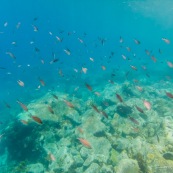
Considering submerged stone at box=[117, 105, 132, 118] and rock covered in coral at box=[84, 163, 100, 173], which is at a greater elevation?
submerged stone at box=[117, 105, 132, 118]

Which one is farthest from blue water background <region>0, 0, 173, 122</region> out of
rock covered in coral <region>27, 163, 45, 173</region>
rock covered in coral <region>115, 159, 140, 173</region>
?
rock covered in coral <region>115, 159, 140, 173</region>

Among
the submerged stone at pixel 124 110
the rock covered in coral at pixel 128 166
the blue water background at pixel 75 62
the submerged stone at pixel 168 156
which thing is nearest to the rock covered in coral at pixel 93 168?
the rock covered in coral at pixel 128 166

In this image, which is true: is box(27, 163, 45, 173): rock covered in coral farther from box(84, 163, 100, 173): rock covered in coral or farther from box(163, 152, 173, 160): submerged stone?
box(163, 152, 173, 160): submerged stone

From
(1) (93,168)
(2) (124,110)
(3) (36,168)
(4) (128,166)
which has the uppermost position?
(2) (124,110)

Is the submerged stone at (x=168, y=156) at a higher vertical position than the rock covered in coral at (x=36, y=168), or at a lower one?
lower

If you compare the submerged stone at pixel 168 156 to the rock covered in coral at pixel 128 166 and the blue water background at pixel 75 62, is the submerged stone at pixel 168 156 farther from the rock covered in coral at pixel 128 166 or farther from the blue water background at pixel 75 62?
the blue water background at pixel 75 62

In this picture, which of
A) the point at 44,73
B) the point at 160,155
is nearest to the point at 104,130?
the point at 160,155

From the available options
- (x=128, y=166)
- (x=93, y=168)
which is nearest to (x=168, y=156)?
(x=128, y=166)

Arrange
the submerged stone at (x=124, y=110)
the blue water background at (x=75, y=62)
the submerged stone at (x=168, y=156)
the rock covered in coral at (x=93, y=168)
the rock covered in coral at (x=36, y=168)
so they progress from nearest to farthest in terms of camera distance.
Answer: the submerged stone at (x=168, y=156) → the rock covered in coral at (x=93, y=168) → the rock covered in coral at (x=36, y=168) → the submerged stone at (x=124, y=110) → the blue water background at (x=75, y=62)

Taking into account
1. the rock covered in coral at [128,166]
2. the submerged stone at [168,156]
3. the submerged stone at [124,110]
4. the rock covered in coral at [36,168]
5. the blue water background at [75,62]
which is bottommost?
the rock covered in coral at [128,166]

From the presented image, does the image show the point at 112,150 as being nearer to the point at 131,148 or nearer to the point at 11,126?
the point at 131,148

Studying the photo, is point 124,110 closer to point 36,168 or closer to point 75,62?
point 36,168

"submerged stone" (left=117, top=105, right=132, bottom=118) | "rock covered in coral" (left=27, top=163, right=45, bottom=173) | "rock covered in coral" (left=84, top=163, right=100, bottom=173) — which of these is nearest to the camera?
"rock covered in coral" (left=84, top=163, right=100, bottom=173)

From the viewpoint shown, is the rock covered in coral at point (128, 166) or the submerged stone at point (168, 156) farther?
the submerged stone at point (168, 156)
